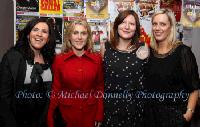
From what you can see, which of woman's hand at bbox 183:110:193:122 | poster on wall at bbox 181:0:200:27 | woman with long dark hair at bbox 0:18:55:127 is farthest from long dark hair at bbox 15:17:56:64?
poster on wall at bbox 181:0:200:27

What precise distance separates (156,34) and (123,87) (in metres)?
0.53

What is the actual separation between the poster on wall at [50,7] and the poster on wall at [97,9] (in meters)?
0.29

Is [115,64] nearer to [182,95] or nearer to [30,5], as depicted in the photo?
[182,95]

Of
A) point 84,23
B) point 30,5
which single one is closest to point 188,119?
point 84,23

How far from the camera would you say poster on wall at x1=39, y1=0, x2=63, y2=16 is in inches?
133

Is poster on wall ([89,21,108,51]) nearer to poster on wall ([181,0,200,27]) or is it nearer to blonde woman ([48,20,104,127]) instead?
blonde woman ([48,20,104,127])

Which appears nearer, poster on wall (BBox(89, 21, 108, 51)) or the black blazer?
the black blazer

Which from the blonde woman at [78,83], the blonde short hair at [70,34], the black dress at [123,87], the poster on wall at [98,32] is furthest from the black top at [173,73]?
the poster on wall at [98,32]

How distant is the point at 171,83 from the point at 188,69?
0.18m

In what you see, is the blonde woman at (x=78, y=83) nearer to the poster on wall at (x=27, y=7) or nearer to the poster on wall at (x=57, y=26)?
the poster on wall at (x=57, y=26)

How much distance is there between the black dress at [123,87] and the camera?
9.07 feet

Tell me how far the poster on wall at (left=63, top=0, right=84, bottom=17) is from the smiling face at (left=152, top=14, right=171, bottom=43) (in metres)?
0.94

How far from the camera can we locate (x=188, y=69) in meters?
2.70

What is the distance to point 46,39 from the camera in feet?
9.14
